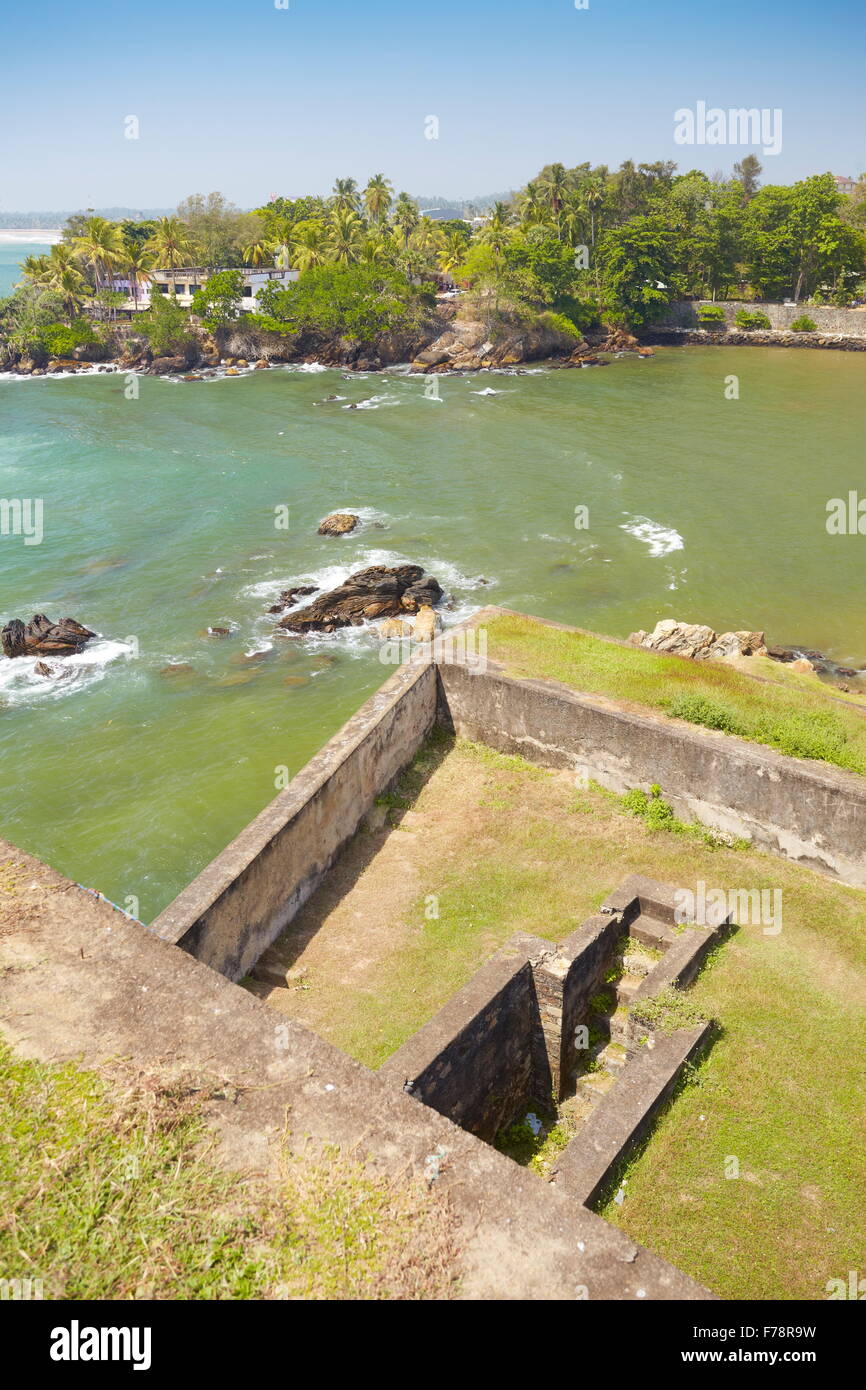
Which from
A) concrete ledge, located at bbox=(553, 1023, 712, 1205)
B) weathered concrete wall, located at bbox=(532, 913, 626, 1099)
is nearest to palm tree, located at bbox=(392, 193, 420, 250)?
weathered concrete wall, located at bbox=(532, 913, 626, 1099)

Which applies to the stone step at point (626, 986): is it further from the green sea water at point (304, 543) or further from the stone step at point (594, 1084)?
the green sea water at point (304, 543)

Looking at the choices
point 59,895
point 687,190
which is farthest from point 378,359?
point 59,895

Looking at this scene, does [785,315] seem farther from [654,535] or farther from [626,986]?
[626,986]

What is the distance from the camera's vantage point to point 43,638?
83.0ft

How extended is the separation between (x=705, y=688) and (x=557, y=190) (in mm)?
72682

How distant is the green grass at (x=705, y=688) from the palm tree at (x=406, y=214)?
8130 centimetres

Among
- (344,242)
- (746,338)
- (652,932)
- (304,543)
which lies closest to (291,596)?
(304,543)

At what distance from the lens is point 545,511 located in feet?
115

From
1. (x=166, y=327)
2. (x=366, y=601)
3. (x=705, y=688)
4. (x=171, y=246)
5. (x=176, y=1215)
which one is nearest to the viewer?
(x=176, y=1215)

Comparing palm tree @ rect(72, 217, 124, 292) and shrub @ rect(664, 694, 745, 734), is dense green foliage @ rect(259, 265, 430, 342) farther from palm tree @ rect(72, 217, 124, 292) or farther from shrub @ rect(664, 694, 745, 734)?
shrub @ rect(664, 694, 745, 734)

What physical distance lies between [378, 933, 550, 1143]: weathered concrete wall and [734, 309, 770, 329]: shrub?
72028 millimetres

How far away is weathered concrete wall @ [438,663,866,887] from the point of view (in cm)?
1141

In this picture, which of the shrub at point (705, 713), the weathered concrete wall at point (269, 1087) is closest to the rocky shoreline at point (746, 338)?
the shrub at point (705, 713)

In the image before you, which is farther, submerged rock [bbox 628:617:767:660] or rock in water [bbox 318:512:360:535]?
rock in water [bbox 318:512:360:535]
